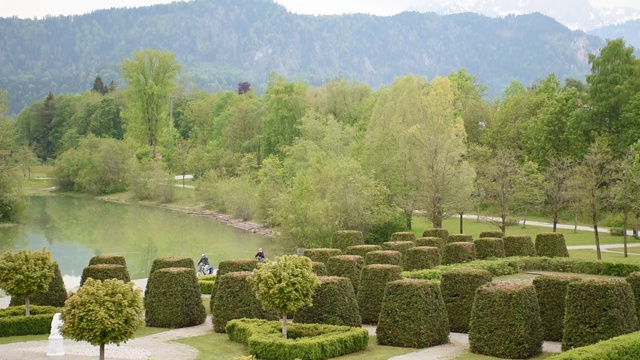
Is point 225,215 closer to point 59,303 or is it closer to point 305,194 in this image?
point 305,194

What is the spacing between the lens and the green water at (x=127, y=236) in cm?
5031

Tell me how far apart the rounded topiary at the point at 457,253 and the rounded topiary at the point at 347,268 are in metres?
5.97

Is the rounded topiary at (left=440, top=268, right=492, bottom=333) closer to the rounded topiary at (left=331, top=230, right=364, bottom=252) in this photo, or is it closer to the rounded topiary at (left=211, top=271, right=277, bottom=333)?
the rounded topiary at (left=211, top=271, right=277, bottom=333)

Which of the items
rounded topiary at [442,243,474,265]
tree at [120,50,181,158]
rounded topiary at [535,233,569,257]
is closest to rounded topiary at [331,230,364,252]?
rounded topiary at [442,243,474,265]

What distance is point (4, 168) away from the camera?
62.4 m

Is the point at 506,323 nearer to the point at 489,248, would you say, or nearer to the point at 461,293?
the point at 461,293

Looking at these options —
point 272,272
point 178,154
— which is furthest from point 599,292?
point 178,154

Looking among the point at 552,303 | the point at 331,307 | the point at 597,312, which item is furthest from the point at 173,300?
the point at 597,312

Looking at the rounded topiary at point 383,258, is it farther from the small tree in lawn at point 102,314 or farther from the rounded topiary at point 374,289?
the small tree in lawn at point 102,314

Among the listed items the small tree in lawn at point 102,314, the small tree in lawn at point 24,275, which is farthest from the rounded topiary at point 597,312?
the small tree in lawn at point 24,275

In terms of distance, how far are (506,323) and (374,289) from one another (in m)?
5.80

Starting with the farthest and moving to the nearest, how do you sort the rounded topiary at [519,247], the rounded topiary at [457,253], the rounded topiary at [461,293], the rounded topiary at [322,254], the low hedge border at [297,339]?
1. the rounded topiary at [519,247]
2. the rounded topiary at [457,253]
3. the rounded topiary at [322,254]
4. the rounded topiary at [461,293]
5. the low hedge border at [297,339]

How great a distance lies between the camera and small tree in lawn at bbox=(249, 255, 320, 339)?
21.9 metres

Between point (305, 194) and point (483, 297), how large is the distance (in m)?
30.2
